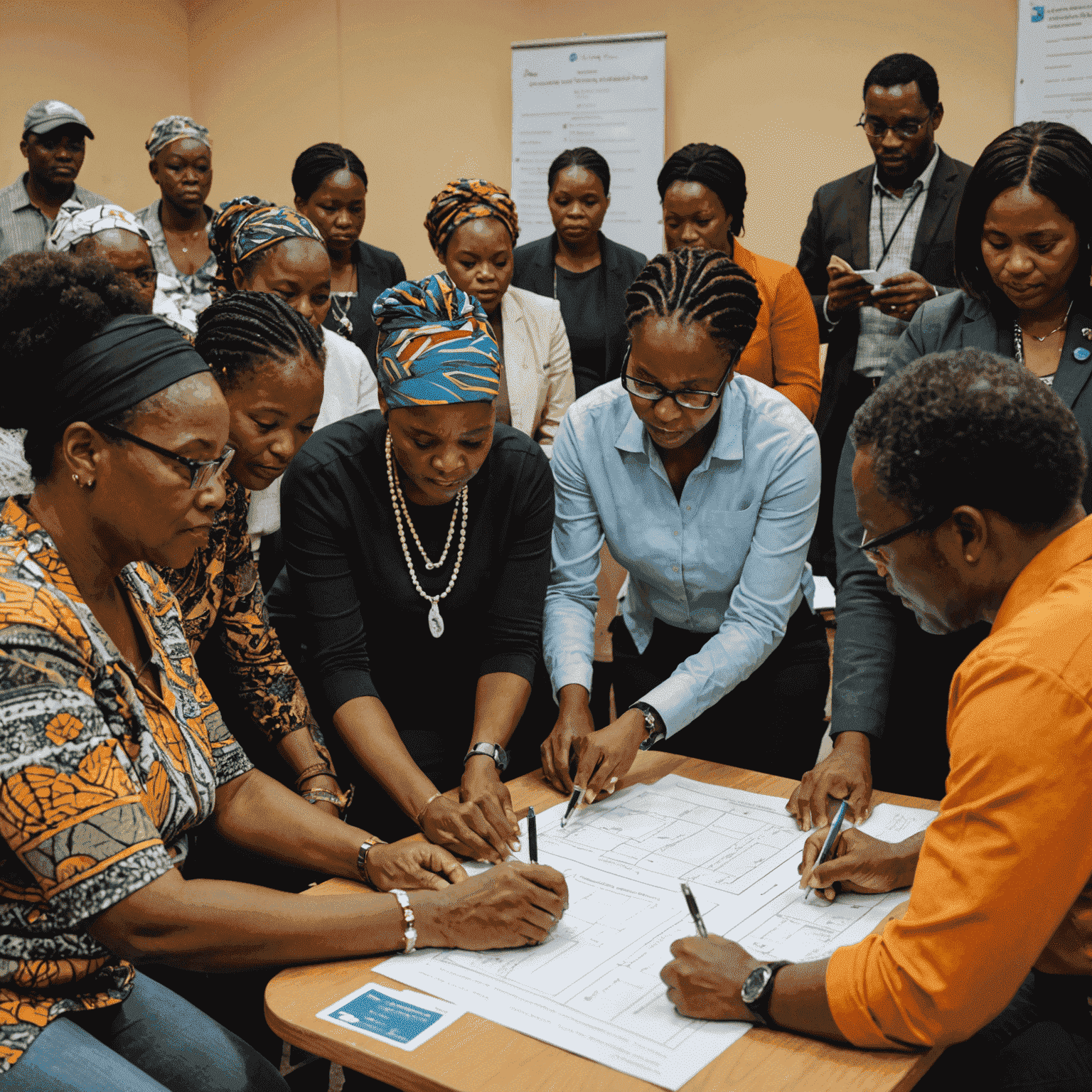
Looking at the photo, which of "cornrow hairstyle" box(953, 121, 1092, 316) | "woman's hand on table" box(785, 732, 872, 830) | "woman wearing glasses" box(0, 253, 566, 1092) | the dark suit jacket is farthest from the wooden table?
"cornrow hairstyle" box(953, 121, 1092, 316)

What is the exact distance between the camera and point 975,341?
2189mm

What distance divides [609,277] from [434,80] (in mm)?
2839

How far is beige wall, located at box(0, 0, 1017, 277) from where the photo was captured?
16.3 feet

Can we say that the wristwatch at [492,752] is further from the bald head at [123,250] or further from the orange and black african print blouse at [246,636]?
the bald head at [123,250]

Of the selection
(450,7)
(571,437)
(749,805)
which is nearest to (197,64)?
(450,7)

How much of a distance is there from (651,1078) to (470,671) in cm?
117

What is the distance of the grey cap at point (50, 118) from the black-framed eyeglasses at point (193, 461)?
383 cm

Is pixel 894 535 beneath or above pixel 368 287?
beneath

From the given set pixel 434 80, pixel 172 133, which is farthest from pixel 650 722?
pixel 434 80

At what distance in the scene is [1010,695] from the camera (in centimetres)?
111

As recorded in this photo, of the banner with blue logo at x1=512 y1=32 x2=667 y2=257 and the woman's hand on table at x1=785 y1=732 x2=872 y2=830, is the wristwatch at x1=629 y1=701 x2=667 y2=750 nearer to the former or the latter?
the woman's hand on table at x1=785 y1=732 x2=872 y2=830

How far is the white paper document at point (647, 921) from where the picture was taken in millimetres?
1198

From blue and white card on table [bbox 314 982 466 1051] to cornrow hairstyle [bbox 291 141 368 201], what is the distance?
3093 mm

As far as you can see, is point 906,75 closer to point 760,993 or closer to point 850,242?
point 850,242
